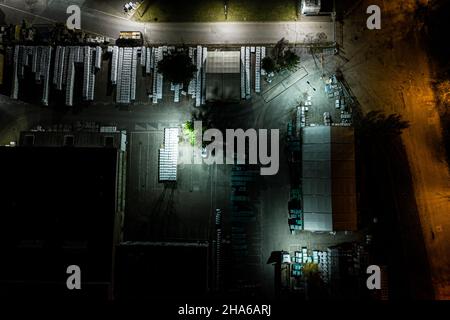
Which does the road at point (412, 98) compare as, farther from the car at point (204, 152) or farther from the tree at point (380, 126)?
the car at point (204, 152)

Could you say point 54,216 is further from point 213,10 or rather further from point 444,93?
point 444,93

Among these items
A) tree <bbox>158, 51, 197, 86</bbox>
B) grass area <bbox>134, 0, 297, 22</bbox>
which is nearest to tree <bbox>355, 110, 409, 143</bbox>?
grass area <bbox>134, 0, 297, 22</bbox>

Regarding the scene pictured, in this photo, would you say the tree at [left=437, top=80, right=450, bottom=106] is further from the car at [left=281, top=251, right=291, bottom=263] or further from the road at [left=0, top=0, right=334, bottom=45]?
the car at [left=281, top=251, right=291, bottom=263]

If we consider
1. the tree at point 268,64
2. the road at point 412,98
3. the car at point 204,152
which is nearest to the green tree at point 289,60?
the tree at point 268,64

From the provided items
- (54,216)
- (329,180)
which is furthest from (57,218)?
(329,180)

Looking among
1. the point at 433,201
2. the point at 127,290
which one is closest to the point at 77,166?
the point at 127,290
